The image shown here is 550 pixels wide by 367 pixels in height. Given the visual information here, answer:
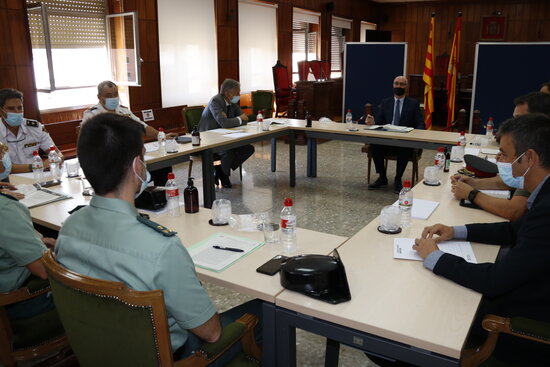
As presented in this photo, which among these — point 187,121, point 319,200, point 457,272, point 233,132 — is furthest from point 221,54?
point 457,272

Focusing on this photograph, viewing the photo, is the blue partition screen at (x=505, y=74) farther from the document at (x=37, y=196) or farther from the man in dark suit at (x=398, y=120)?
the document at (x=37, y=196)

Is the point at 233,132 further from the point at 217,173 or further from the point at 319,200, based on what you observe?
the point at 319,200

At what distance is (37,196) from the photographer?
273 centimetres

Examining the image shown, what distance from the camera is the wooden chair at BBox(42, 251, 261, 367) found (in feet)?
3.68

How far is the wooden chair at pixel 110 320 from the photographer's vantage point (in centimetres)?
112

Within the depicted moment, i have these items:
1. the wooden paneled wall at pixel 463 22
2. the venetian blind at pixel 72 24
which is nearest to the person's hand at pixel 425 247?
the venetian blind at pixel 72 24

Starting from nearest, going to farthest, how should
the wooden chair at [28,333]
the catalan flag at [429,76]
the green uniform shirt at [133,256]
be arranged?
the green uniform shirt at [133,256] < the wooden chair at [28,333] < the catalan flag at [429,76]

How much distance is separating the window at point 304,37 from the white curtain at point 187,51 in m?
2.88

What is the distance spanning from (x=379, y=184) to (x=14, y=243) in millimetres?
4265

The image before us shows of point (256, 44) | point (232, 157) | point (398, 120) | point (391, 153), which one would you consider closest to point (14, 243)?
point (232, 157)

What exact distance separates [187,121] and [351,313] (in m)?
4.40

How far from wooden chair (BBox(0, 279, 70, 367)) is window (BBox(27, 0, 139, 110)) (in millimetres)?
3954

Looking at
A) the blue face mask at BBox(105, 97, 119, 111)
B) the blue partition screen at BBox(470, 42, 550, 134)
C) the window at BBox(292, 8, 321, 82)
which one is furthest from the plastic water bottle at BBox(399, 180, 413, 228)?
the window at BBox(292, 8, 321, 82)

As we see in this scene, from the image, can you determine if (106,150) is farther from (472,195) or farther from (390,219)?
(472,195)
